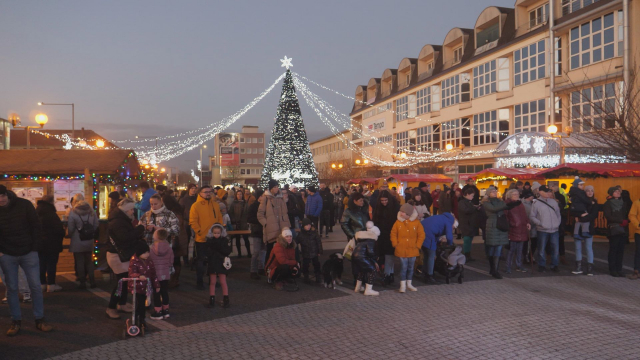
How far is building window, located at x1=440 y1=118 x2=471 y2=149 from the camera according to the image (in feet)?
132

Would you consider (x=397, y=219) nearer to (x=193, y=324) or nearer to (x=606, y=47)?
(x=193, y=324)

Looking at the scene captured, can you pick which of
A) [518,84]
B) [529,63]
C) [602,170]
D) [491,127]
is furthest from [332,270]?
[491,127]

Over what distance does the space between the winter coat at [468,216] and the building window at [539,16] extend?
24.8 m

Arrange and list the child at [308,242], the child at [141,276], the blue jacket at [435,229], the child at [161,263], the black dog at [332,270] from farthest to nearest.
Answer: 1. the child at [308,242]
2. the blue jacket at [435,229]
3. the black dog at [332,270]
4. the child at [161,263]
5. the child at [141,276]

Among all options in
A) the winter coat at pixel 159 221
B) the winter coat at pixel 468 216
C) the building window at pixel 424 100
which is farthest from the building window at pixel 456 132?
the winter coat at pixel 159 221

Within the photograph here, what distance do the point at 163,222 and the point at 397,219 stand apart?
399 centimetres

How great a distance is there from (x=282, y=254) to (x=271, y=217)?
3.04 feet

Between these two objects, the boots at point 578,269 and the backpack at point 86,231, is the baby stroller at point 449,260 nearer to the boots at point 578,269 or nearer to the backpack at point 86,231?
the boots at point 578,269

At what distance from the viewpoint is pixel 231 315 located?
7035mm

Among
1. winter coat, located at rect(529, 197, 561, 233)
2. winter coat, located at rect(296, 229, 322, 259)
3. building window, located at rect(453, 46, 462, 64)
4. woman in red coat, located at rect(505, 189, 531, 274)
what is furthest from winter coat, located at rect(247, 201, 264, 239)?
building window, located at rect(453, 46, 462, 64)

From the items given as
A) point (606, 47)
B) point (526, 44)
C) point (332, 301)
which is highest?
point (526, 44)

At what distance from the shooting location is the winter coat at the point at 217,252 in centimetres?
735

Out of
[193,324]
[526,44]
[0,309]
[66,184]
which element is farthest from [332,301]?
[526,44]

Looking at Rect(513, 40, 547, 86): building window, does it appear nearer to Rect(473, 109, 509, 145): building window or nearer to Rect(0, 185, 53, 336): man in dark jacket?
Rect(473, 109, 509, 145): building window
